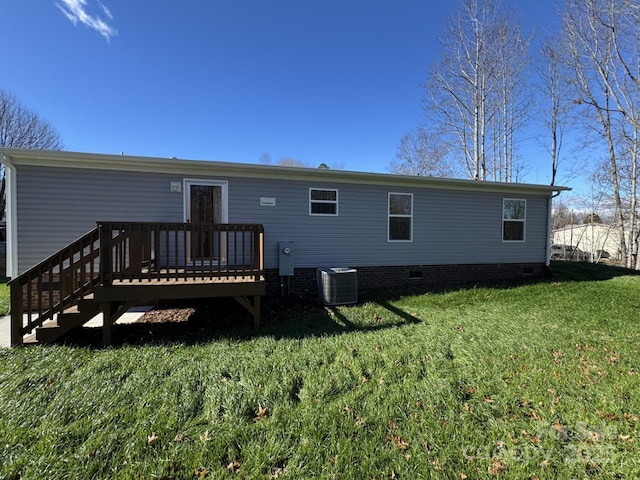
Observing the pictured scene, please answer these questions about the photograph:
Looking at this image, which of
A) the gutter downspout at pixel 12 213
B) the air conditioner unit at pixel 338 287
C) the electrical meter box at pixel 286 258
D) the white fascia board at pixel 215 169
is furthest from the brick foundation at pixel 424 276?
the gutter downspout at pixel 12 213

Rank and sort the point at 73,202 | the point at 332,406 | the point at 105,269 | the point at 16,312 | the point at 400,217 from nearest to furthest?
the point at 332,406, the point at 16,312, the point at 105,269, the point at 73,202, the point at 400,217

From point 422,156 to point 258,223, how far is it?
16.8 m

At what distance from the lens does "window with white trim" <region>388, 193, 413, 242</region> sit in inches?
304

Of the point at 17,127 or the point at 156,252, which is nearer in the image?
the point at 156,252

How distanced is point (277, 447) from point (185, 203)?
5.31m

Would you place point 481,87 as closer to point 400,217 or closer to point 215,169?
point 400,217

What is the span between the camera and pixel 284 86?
38.4ft

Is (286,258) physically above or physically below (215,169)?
below

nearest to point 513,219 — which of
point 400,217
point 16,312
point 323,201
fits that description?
point 400,217

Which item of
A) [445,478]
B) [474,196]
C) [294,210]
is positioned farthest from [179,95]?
[445,478]

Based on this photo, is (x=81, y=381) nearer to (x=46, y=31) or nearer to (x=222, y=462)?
(x=222, y=462)

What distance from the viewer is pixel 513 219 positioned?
8.72 meters

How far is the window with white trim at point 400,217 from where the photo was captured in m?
7.71

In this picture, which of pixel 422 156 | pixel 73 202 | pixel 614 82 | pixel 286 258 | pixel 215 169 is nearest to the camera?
pixel 73 202
